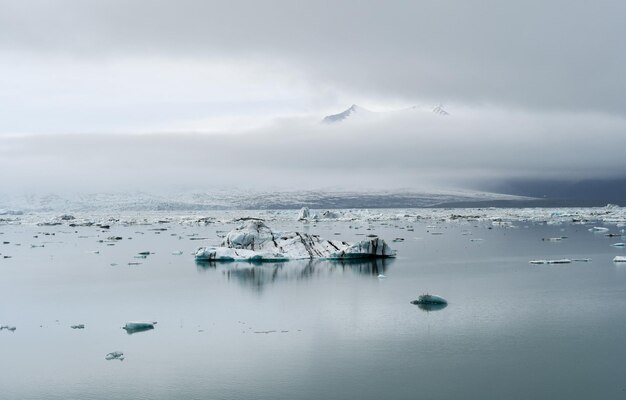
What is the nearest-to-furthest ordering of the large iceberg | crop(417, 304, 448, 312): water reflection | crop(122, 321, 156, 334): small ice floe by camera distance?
crop(122, 321, 156, 334): small ice floe
crop(417, 304, 448, 312): water reflection
the large iceberg

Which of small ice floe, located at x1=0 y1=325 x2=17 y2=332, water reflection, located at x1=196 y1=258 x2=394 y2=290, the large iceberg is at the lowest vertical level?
small ice floe, located at x1=0 y1=325 x2=17 y2=332

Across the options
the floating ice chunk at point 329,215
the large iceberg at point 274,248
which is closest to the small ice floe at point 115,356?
the large iceberg at point 274,248

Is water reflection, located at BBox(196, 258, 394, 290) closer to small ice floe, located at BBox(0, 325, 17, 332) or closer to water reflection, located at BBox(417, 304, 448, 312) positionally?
water reflection, located at BBox(417, 304, 448, 312)

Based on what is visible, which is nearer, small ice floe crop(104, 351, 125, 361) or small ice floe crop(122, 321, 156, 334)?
small ice floe crop(104, 351, 125, 361)

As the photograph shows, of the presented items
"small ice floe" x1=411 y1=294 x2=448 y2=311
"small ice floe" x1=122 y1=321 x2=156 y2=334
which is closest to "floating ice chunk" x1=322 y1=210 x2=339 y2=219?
"small ice floe" x1=411 y1=294 x2=448 y2=311

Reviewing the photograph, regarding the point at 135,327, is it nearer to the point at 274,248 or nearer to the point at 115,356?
the point at 115,356

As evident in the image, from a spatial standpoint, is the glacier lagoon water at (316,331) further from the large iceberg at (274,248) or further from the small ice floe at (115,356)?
the large iceberg at (274,248)

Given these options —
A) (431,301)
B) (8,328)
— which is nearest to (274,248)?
(431,301)
